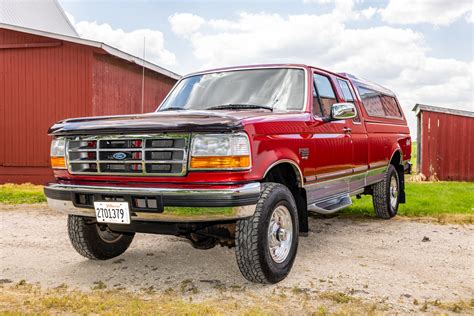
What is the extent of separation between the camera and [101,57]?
1284 centimetres

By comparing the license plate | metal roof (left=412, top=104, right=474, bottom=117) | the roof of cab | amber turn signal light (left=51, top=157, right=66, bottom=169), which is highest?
metal roof (left=412, top=104, right=474, bottom=117)

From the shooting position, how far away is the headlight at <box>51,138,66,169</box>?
170 inches

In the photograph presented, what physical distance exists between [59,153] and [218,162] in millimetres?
1626

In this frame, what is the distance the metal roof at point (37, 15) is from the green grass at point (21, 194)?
7.87m

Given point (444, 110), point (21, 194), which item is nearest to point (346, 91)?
point (21, 194)

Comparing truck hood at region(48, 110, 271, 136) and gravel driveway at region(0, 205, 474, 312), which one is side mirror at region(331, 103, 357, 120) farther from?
gravel driveway at region(0, 205, 474, 312)

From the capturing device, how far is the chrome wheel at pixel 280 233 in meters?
4.14

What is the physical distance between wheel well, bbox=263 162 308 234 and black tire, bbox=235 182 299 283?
328 millimetres

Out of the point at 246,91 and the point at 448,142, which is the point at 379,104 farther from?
the point at 448,142

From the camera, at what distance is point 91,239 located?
15.8 ft

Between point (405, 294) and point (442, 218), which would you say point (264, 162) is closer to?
point (405, 294)

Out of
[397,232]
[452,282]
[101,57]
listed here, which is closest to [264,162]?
[452,282]

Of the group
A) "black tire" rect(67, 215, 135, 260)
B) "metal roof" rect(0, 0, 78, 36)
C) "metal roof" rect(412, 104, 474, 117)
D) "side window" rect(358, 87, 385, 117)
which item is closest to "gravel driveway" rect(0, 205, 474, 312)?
"black tire" rect(67, 215, 135, 260)

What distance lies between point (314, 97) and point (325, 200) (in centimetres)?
112
